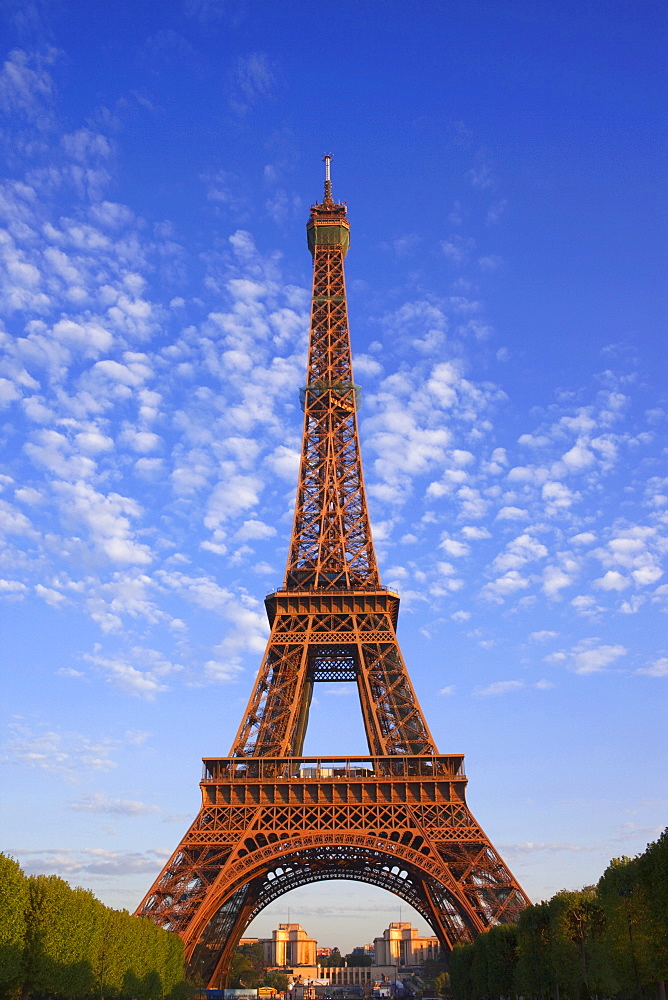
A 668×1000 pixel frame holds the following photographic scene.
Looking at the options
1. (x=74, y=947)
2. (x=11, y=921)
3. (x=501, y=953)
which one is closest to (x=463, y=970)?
(x=501, y=953)

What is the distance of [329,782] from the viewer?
58250 mm

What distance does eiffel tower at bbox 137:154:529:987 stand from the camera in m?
54.6

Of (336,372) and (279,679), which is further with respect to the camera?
(336,372)

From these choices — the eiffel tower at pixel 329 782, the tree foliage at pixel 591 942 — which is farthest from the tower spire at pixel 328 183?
the tree foliage at pixel 591 942

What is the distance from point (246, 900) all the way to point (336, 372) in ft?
141

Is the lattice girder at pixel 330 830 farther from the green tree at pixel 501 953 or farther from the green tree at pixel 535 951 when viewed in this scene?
the green tree at pixel 535 951

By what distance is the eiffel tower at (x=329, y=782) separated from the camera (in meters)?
54.6

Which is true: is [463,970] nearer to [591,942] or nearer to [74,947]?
[591,942]

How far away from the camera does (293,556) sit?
69.3m

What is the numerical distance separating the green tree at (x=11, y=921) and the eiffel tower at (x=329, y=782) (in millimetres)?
14781

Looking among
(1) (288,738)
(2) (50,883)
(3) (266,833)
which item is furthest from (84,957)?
(1) (288,738)

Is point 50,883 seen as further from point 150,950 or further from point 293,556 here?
point 293,556

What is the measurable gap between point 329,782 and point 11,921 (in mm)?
24490

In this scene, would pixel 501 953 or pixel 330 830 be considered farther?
pixel 330 830
